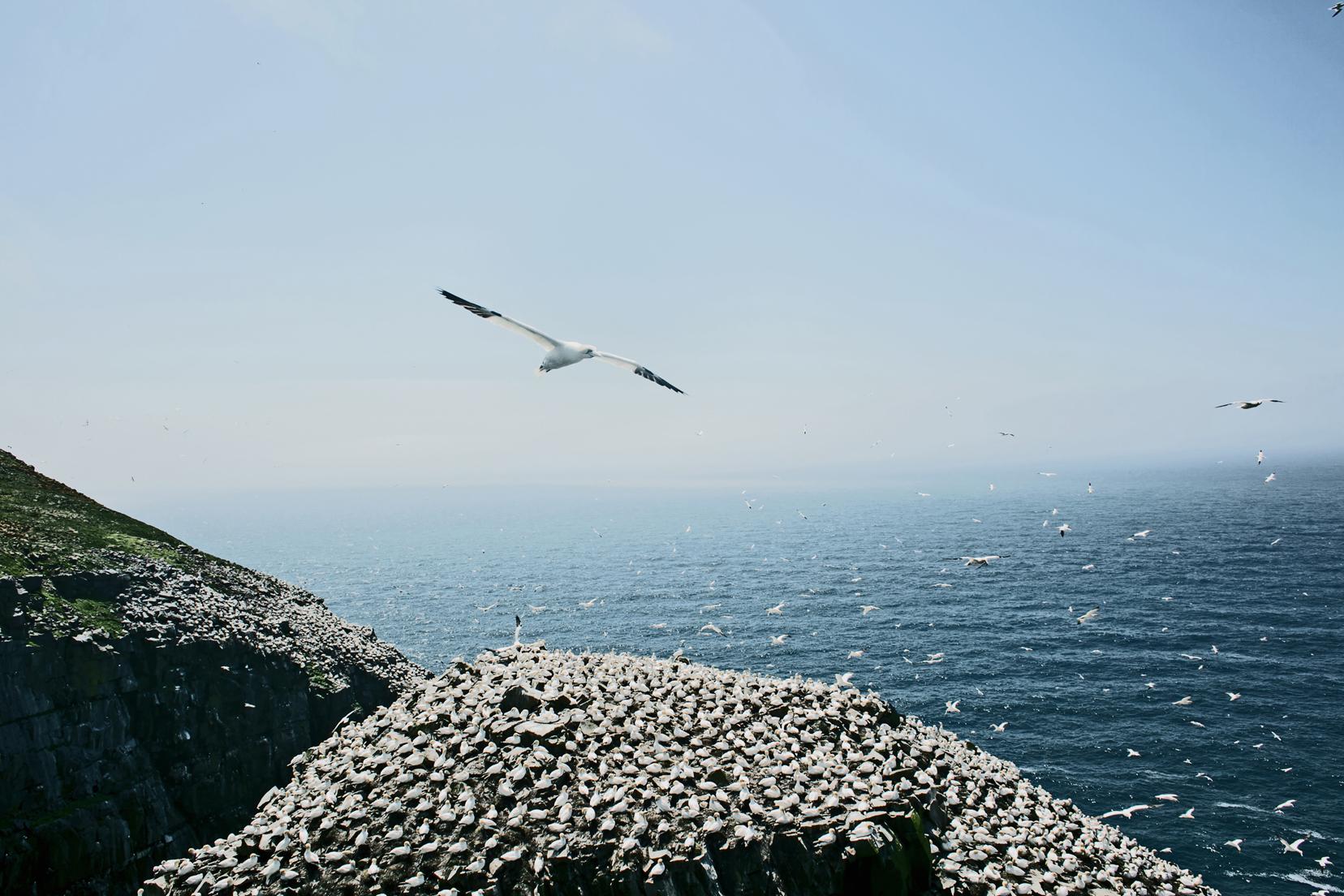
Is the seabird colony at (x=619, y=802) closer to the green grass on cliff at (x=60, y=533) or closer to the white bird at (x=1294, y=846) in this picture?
the white bird at (x=1294, y=846)

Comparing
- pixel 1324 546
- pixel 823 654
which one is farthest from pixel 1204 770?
pixel 1324 546

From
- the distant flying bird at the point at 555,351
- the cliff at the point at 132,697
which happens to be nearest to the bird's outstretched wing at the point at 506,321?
the distant flying bird at the point at 555,351

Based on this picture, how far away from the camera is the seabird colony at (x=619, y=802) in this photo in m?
13.5

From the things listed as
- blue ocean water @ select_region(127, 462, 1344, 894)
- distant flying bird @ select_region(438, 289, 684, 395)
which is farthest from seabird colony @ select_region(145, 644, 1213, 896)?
blue ocean water @ select_region(127, 462, 1344, 894)

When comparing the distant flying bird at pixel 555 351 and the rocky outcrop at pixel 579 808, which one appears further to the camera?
the distant flying bird at pixel 555 351

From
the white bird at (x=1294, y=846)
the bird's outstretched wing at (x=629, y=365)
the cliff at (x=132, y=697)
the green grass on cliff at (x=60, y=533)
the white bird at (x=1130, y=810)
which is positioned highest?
the bird's outstretched wing at (x=629, y=365)

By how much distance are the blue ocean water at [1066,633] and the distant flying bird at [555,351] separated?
33.8m

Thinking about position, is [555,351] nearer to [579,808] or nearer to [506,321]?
[506,321]

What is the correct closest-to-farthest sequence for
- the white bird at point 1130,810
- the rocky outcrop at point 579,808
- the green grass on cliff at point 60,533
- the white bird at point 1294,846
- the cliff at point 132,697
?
the rocky outcrop at point 579,808 → the cliff at point 132,697 → the white bird at point 1294,846 → the green grass on cliff at point 60,533 → the white bird at point 1130,810

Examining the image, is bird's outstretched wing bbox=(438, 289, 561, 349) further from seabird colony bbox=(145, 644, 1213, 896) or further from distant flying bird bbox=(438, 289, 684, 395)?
seabird colony bbox=(145, 644, 1213, 896)

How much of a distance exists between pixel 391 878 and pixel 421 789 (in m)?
2.12

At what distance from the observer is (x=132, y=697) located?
28.7 metres

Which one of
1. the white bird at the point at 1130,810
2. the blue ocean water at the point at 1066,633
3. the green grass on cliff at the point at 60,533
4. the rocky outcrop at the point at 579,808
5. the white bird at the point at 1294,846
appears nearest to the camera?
the rocky outcrop at the point at 579,808

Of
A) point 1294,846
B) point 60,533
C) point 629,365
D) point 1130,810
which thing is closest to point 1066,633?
point 1294,846
